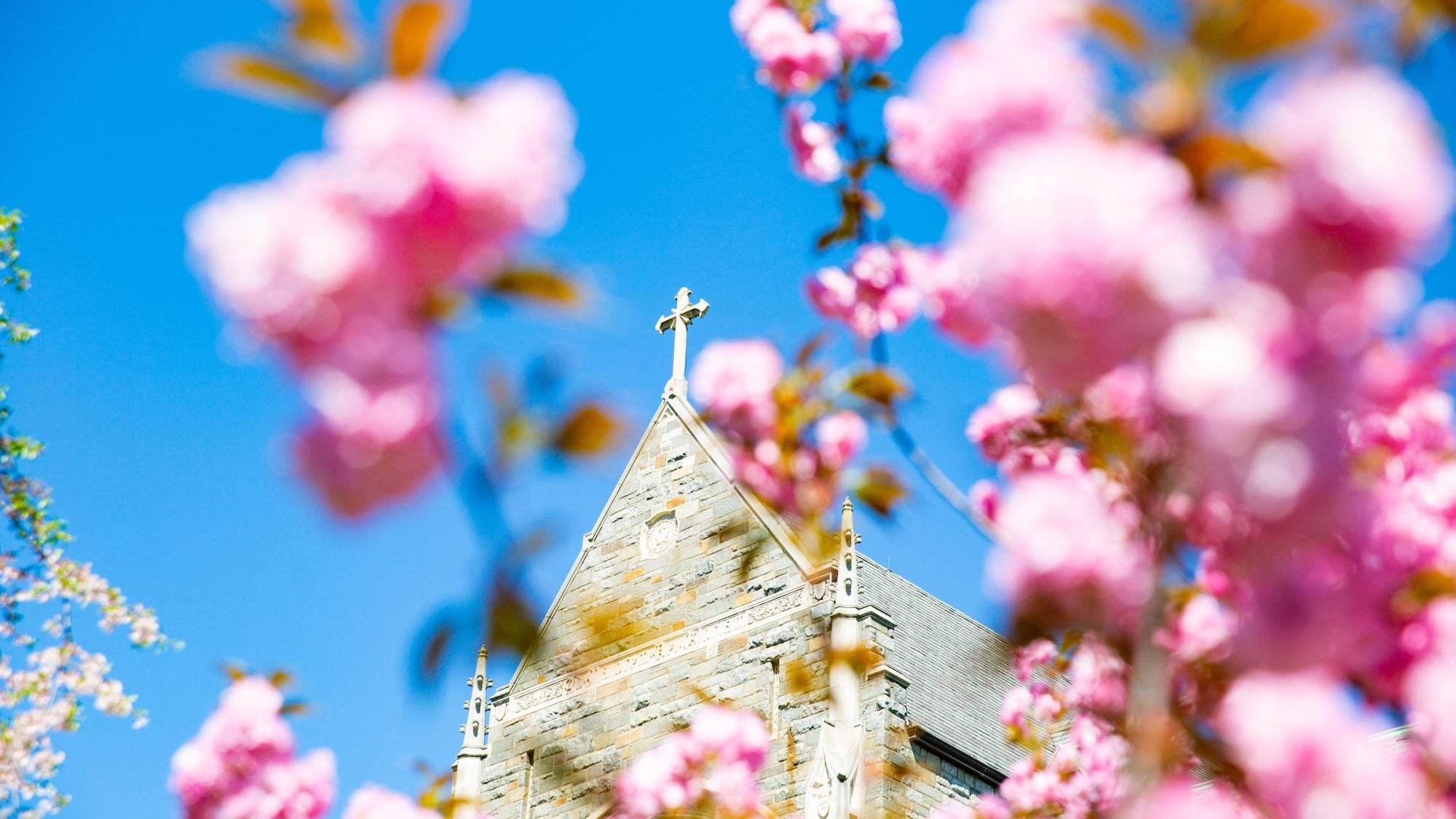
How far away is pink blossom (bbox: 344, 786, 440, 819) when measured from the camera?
11.2 feet

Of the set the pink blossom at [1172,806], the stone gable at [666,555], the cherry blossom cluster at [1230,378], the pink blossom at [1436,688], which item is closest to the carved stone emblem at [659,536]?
the stone gable at [666,555]

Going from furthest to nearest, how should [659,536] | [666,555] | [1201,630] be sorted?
1. [659,536]
2. [666,555]
3. [1201,630]

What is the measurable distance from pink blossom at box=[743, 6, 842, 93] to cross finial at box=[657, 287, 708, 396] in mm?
11352

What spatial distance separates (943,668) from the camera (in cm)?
1371

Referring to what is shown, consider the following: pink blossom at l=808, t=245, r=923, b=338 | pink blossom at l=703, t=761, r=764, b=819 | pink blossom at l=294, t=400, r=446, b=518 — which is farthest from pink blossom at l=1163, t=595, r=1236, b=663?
pink blossom at l=294, t=400, r=446, b=518

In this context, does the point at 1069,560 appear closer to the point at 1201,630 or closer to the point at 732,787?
the point at 1201,630

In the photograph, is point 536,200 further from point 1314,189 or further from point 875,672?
point 875,672

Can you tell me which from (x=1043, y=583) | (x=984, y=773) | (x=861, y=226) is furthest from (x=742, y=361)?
(x=984, y=773)

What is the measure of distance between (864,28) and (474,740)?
39.9ft

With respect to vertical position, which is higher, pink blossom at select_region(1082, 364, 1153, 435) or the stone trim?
the stone trim

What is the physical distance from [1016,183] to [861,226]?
179 cm

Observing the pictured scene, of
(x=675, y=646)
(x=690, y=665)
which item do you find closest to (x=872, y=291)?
(x=690, y=665)

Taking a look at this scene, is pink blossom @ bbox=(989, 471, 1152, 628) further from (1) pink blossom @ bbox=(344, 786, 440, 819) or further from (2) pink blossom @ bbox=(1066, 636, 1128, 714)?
(1) pink blossom @ bbox=(344, 786, 440, 819)

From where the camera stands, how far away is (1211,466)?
1.54 metres
